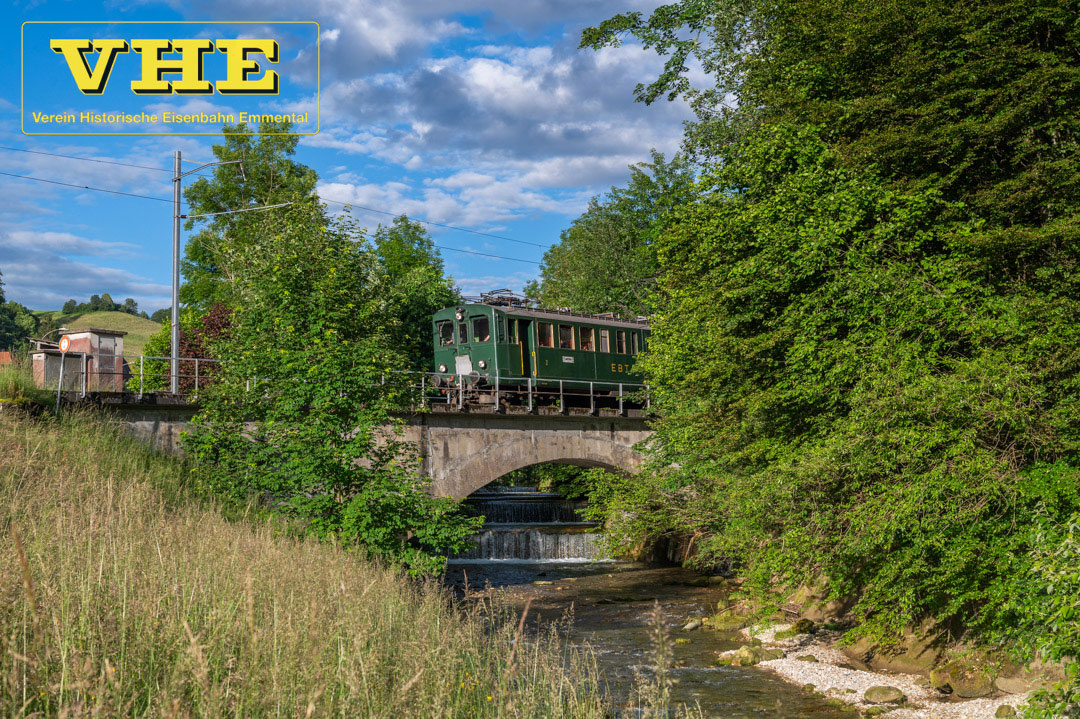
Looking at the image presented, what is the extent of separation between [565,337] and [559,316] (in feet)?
2.48

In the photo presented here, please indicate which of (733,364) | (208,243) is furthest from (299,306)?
(208,243)

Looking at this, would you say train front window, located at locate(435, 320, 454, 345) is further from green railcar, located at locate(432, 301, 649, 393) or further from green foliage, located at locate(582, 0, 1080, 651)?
green foliage, located at locate(582, 0, 1080, 651)

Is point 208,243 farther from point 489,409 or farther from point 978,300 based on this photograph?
point 978,300

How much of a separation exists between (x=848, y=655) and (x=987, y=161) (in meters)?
8.03

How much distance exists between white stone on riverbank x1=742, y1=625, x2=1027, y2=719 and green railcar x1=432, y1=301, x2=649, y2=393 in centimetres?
1197

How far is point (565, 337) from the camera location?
28.0 m

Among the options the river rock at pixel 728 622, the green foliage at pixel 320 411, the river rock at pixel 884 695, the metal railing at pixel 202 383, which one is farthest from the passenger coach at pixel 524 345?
the river rock at pixel 884 695

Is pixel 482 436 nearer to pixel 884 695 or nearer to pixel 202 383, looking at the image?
pixel 202 383

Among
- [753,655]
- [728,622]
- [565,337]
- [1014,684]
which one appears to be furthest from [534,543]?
[1014,684]

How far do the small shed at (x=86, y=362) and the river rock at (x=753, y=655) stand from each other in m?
13.1

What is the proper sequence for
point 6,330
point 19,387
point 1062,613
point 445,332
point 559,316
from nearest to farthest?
point 1062,613 → point 19,387 → point 559,316 → point 445,332 → point 6,330

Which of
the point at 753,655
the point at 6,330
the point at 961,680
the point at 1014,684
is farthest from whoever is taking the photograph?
the point at 6,330

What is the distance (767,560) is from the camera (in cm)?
1158

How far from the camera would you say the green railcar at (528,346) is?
85.9 feet
